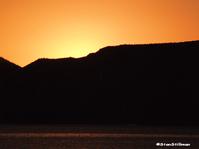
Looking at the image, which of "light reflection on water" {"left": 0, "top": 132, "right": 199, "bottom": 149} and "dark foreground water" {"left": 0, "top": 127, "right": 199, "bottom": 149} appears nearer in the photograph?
"dark foreground water" {"left": 0, "top": 127, "right": 199, "bottom": 149}

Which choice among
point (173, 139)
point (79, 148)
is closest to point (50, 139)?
point (173, 139)

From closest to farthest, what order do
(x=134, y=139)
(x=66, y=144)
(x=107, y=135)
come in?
(x=66, y=144) < (x=134, y=139) < (x=107, y=135)

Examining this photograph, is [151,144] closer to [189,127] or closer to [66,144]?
[66,144]

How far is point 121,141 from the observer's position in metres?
136

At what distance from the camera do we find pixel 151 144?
5000 inches

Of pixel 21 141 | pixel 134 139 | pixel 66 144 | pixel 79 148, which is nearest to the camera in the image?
pixel 79 148

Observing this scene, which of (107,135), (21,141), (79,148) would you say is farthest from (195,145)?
(107,135)

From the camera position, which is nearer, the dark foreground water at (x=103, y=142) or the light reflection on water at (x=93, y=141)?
the dark foreground water at (x=103, y=142)

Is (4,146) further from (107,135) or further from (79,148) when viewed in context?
(107,135)

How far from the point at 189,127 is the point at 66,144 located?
237 feet

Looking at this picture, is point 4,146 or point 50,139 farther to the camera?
point 50,139

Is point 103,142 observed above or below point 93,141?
below

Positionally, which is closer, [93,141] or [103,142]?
[103,142]

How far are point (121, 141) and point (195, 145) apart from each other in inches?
630
